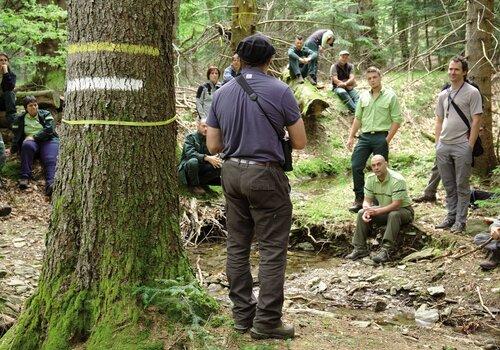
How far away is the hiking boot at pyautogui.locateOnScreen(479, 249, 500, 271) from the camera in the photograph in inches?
243

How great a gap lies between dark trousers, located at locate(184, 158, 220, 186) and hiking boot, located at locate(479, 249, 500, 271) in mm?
4423

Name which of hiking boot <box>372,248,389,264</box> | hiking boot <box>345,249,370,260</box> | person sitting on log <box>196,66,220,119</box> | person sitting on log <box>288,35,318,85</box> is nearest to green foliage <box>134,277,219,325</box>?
hiking boot <box>372,248,389,264</box>

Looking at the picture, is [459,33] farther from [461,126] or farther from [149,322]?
[149,322]

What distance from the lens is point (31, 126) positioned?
28.1 ft

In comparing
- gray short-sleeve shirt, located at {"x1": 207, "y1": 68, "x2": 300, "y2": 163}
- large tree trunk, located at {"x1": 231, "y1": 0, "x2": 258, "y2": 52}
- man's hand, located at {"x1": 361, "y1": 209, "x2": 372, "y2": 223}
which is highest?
large tree trunk, located at {"x1": 231, "y1": 0, "x2": 258, "y2": 52}

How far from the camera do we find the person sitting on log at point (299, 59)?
510 inches

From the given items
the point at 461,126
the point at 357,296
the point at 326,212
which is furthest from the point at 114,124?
the point at 326,212

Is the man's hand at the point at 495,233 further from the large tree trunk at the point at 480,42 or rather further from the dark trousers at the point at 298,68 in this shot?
the dark trousers at the point at 298,68

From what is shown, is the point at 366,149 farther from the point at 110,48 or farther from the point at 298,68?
the point at 298,68

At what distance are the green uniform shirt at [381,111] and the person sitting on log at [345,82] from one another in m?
5.71

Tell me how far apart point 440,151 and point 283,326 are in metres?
4.55

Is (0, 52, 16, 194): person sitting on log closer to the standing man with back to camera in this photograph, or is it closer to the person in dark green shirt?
the person in dark green shirt

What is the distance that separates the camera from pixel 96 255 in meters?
3.34

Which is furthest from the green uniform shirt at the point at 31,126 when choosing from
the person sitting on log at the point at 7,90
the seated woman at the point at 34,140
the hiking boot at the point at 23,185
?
the hiking boot at the point at 23,185
